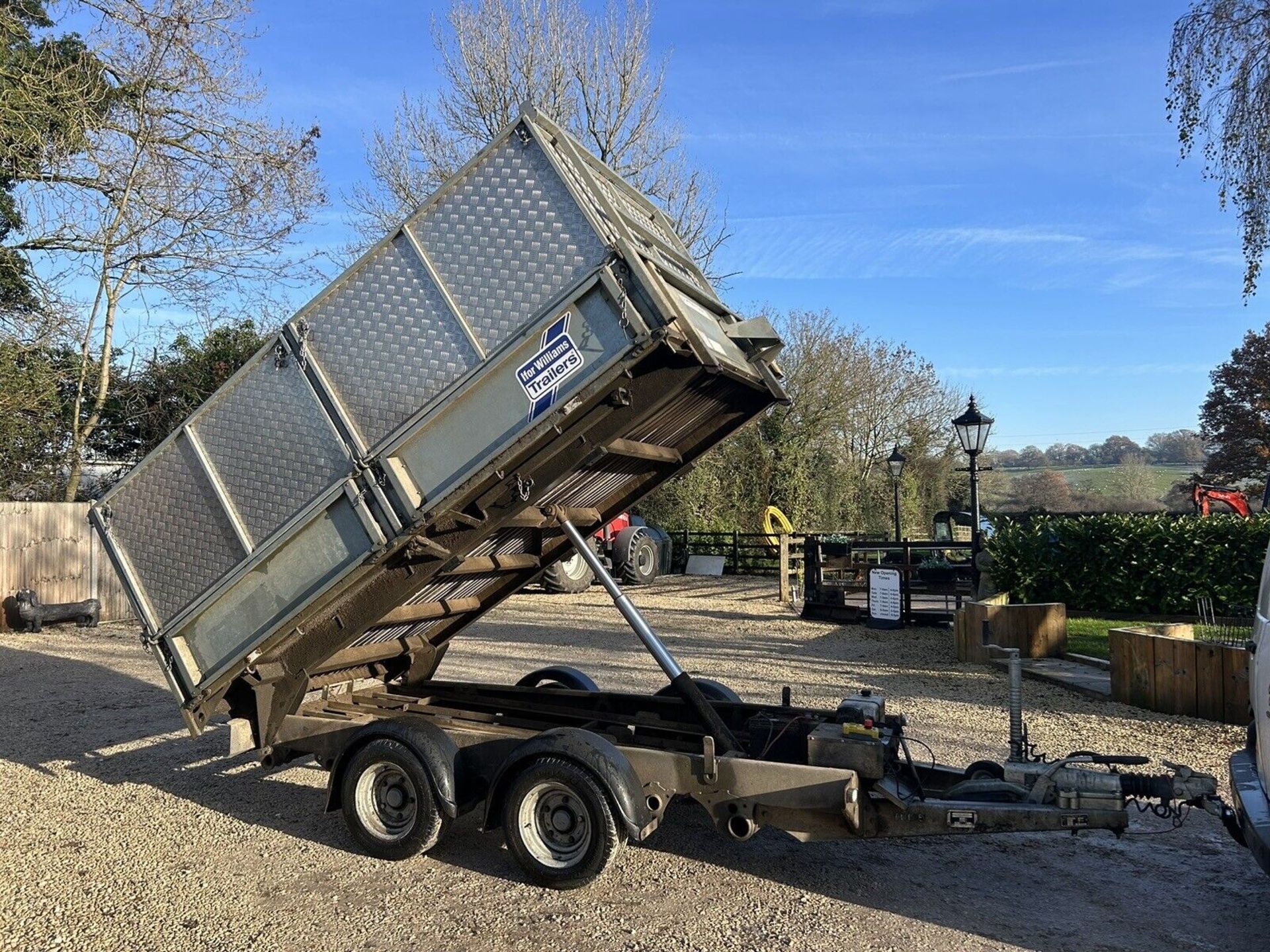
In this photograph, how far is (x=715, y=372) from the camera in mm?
4812

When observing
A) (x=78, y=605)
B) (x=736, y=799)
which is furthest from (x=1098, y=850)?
(x=78, y=605)

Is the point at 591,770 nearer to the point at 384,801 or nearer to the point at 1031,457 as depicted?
the point at 384,801

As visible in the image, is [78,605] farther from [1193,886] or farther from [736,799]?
[1193,886]

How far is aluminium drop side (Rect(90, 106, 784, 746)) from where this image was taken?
179 inches

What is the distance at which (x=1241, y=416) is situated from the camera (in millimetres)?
39625

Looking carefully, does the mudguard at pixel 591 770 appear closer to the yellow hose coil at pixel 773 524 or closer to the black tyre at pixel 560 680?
the black tyre at pixel 560 680

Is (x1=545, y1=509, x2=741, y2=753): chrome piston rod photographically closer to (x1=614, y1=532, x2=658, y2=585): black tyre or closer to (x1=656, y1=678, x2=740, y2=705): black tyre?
(x1=656, y1=678, x2=740, y2=705): black tyre

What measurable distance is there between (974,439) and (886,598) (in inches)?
109

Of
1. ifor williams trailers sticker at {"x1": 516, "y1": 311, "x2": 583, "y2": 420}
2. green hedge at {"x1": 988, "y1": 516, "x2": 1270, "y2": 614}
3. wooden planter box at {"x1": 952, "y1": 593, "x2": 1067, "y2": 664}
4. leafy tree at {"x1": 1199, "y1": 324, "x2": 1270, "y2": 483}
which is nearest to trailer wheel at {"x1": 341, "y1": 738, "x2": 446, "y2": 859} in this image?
ifor williams trailers sticker at {"x1": 516, "y1": 311, "x2": 583, "y2": 420}

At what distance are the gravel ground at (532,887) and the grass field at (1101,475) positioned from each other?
210ft

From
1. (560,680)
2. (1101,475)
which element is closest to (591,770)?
(560,680)

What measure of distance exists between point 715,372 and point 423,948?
303 cm

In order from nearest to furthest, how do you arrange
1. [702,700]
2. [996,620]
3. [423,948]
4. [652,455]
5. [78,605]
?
[423,948] → [702,700] → [652,455] → [996,620] → [78,605]

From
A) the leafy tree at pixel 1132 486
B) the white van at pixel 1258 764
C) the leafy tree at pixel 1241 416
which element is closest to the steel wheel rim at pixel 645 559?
the white van at pixel 1258 764
